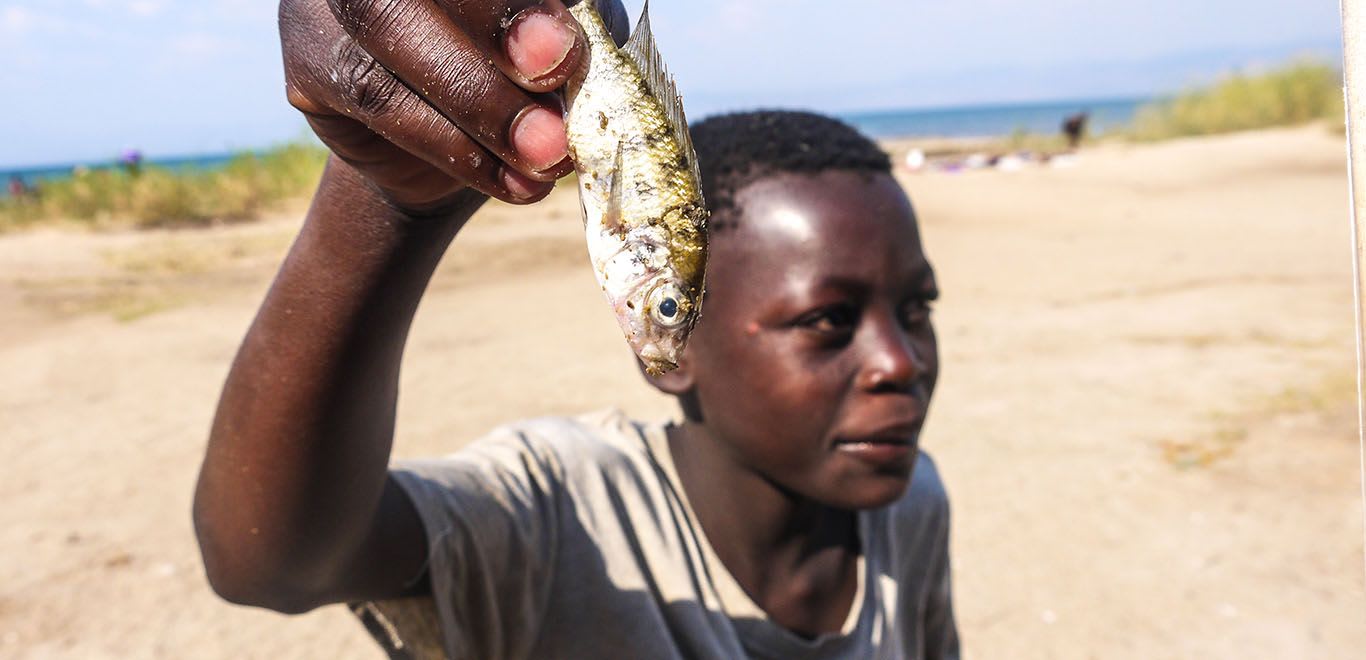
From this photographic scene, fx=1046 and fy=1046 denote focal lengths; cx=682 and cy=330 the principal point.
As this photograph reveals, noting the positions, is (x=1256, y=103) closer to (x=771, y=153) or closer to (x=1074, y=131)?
(x=1074, y=131)

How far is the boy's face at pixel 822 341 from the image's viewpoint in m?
2.13

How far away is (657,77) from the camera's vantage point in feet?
3.54

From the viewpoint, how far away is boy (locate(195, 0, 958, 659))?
1271 mm

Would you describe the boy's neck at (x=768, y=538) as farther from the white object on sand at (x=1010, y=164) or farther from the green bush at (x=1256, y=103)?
the green bush at (x=1256, y=103)

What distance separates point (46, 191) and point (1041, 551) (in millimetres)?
15652

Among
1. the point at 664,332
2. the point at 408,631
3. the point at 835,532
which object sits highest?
the point at 664,332

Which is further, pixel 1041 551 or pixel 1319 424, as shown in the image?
pixel 1319 424

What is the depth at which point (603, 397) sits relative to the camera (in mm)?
6625

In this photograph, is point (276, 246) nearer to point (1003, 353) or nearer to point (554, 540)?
point (1003, 353)

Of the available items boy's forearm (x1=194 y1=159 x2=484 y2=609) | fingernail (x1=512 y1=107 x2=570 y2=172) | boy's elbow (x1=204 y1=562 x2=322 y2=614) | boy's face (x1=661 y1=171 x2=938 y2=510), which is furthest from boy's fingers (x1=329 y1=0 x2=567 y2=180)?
boy's face (x1=661 y1=171 x2=938 y2=510)

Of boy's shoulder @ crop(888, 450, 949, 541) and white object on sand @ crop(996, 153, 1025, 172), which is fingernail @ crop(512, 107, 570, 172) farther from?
white object on sand @ crop(996, 153, 1025, 172)

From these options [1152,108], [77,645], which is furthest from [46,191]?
[1152,108]

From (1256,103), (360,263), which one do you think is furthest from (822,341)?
(1256,103)

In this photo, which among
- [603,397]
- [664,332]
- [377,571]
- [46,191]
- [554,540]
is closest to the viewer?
[664,332]
